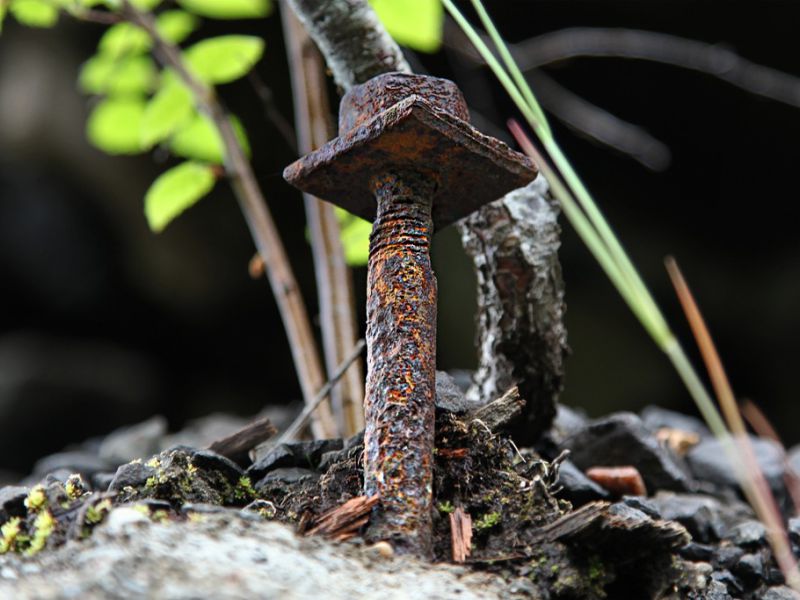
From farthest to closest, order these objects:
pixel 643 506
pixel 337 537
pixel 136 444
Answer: pixel 136 444, pixel 643 506, pixel 337 537

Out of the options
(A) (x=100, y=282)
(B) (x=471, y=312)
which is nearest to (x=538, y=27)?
(B) (x=471, y=312)

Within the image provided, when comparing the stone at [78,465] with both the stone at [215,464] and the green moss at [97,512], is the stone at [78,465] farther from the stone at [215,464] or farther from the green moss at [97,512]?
the green moss at [97,512]

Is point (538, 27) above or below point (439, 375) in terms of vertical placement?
above

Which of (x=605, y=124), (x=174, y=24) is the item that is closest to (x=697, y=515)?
(x=174, y=24)

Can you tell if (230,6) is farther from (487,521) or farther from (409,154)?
(487,521)

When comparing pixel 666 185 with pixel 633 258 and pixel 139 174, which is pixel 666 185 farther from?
pixel 139 174

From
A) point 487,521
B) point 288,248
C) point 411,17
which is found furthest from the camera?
point 288,248
